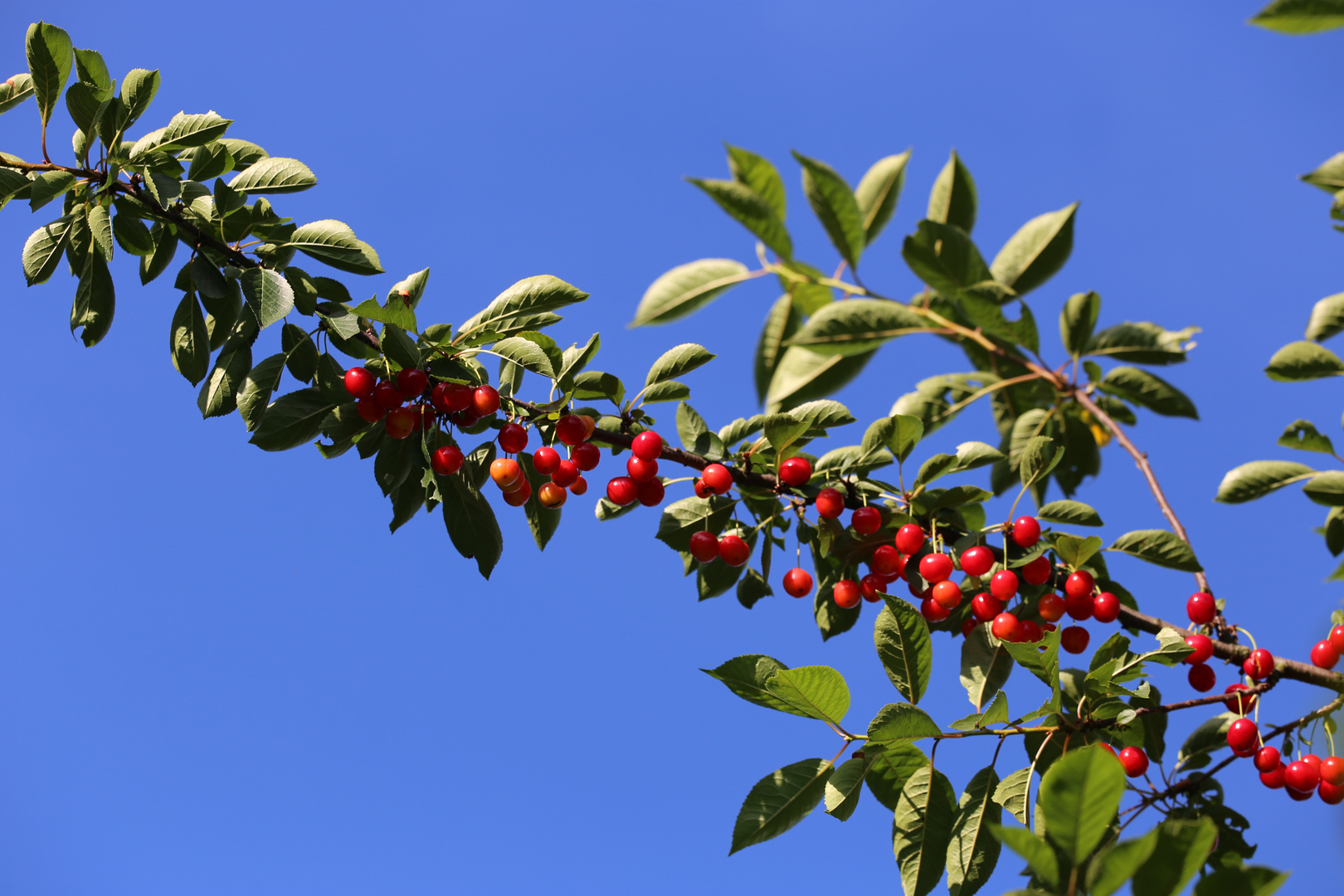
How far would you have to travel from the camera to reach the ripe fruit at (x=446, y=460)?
2.41 m

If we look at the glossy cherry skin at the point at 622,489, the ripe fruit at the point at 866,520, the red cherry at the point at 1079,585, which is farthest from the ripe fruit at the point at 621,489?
the red cherry at the point at 1079,585

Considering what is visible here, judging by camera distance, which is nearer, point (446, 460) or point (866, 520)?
point (446, 460)

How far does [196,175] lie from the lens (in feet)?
7.84

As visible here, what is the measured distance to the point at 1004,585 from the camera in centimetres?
235

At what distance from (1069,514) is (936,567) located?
0.47 m

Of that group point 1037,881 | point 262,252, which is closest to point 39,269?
point 262,252

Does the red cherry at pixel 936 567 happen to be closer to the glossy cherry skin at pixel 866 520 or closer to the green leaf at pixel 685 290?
the glossy cherry skin at pixel 866 520

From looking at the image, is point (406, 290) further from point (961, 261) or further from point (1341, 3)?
point (1341, 3)

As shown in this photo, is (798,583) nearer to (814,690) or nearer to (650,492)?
(650,492)

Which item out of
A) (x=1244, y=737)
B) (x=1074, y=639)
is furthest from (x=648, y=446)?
(x=1244, y=737)

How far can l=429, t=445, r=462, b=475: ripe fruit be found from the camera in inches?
94.7

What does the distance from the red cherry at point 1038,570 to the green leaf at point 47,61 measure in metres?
3.31

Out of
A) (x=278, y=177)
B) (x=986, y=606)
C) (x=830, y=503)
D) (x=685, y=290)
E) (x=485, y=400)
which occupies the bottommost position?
(x=986, y=606)

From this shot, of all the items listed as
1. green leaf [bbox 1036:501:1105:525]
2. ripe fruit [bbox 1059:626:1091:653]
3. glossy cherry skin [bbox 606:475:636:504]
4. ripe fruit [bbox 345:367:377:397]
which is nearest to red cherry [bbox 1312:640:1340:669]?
ripe fruit [bbox 1059:626:1091:653]
